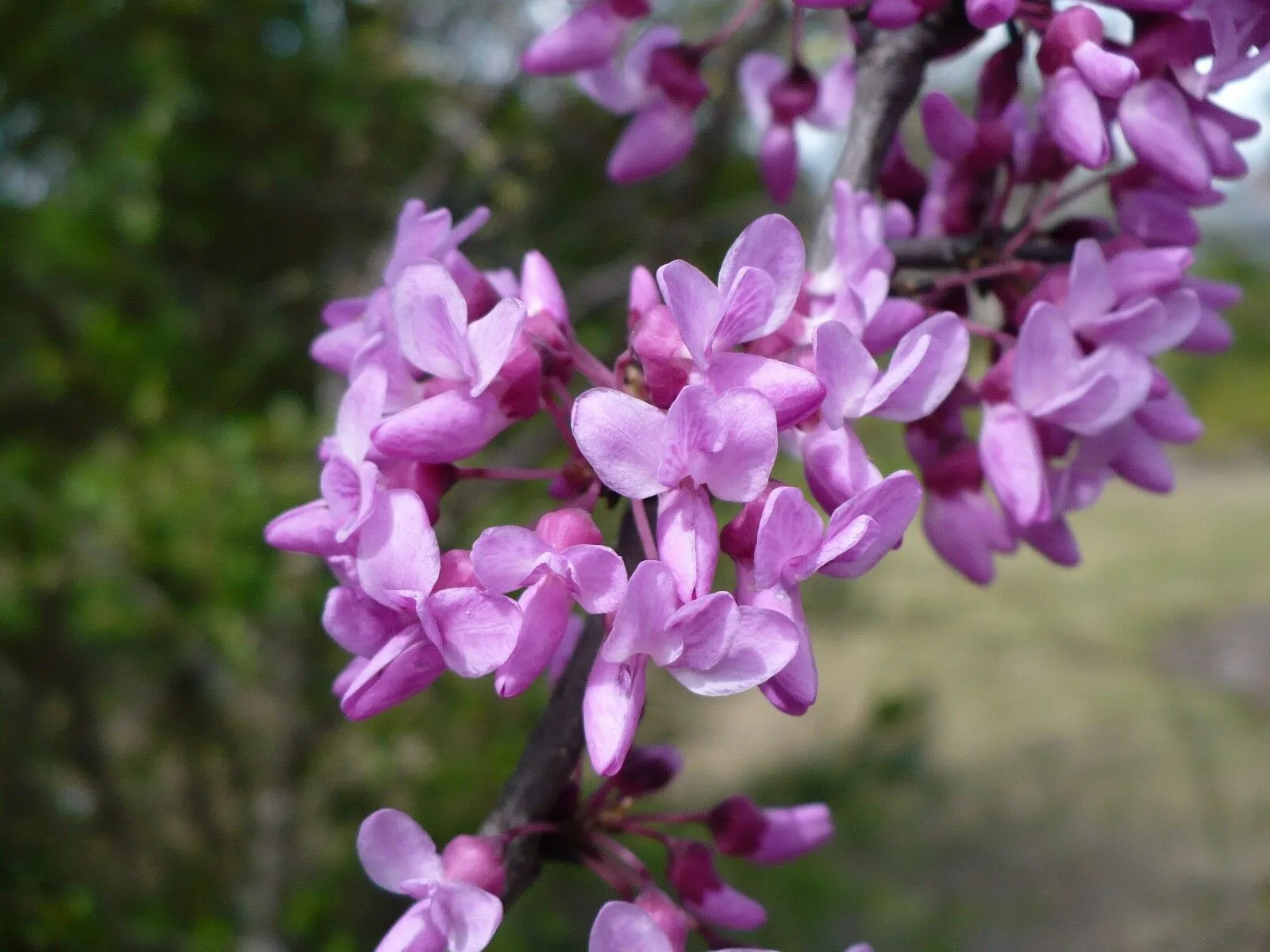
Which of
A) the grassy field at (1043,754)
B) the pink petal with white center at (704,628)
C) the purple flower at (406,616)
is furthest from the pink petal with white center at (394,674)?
the grassy field at (1043,754)

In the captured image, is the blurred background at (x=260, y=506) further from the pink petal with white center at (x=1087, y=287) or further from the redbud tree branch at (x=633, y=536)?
the pink petal with white center at (x=1087, y=287)

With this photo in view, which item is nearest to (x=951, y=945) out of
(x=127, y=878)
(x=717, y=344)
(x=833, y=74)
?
(x=127, y=878)

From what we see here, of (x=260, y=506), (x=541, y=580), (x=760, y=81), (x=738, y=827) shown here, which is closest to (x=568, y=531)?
(x=541, y=580)

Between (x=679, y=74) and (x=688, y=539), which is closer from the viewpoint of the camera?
(x=688, y=539)

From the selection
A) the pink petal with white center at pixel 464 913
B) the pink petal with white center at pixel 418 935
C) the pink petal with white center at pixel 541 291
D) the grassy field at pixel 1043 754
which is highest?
the pink petal with white center at pixel 541 291

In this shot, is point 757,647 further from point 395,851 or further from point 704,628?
point 395,851

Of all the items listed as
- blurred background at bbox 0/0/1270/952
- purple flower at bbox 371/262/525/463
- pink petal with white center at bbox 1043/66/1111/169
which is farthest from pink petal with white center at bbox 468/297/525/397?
blurred background at bbox 0/0/1270/952

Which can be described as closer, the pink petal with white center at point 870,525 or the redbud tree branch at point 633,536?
the pink petal with white center at point 870,525
